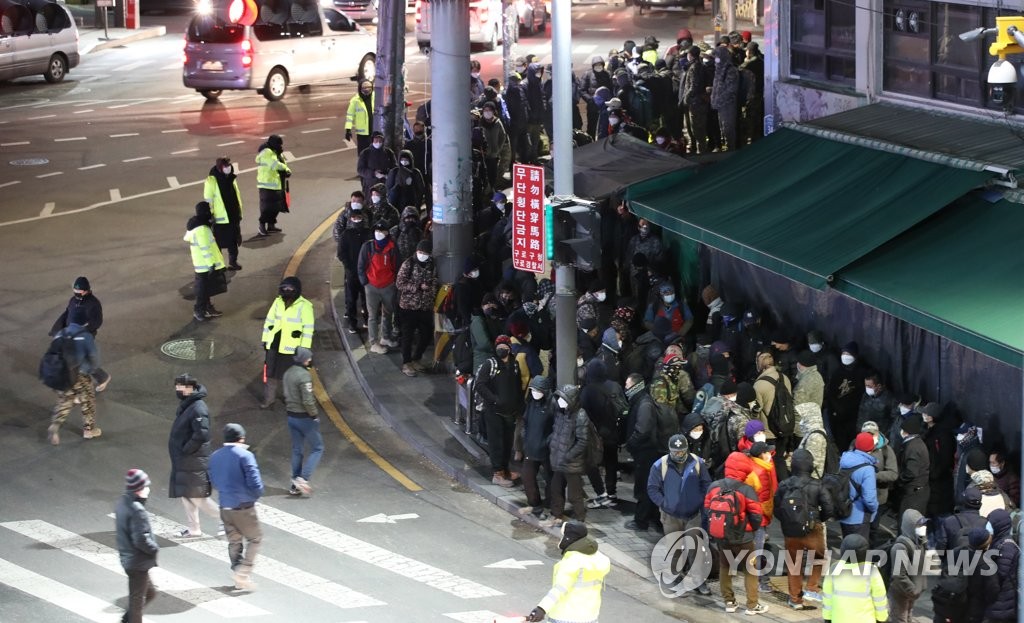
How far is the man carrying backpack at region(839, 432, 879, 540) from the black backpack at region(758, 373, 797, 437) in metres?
1.48

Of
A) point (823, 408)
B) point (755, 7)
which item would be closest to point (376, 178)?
point (823, 408)

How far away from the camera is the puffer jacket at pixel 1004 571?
12.7 metres

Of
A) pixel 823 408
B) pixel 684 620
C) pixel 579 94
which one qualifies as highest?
pixel 579 94


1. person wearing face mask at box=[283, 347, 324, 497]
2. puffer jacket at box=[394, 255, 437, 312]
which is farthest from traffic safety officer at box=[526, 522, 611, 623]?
puffer jacket at box=[394, 255, 437, 312]

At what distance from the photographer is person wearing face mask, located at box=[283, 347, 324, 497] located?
54.6 feet

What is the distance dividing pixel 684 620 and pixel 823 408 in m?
3.37

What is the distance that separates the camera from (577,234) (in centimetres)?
1602

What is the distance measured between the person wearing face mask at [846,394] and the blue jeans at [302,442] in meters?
5.14

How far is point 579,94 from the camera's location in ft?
96.8

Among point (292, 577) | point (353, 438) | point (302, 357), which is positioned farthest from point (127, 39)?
point (292, 577)

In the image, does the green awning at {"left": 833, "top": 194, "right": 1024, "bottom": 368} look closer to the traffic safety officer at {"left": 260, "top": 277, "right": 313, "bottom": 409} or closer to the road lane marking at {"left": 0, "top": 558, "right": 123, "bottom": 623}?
the traffic safety officer at {"left": 260, "top": 277, "right": 313, "bottom": 409}

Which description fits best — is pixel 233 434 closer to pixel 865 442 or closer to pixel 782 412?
pixel 782 412

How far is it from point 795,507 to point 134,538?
5.46 metres

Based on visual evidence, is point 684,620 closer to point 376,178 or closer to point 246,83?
point 376,178
